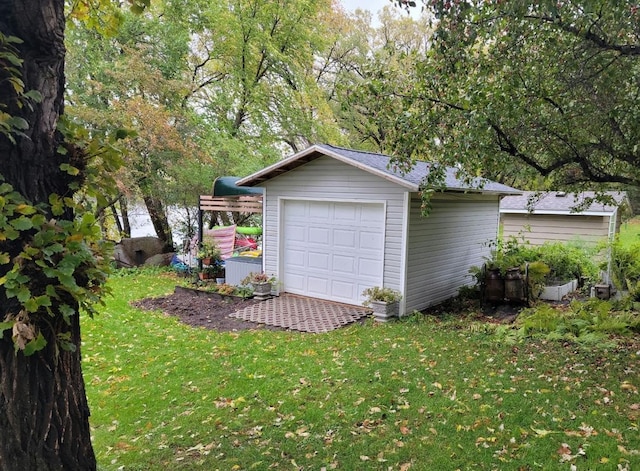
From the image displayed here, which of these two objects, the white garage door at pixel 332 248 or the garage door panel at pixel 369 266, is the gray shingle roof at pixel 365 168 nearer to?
the white garage door at pixel 332 248

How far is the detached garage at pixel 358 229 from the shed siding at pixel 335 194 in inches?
0.8

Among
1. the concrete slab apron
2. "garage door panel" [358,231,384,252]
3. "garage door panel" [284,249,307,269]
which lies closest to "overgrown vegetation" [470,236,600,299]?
"garage door panel" [358,231,384,252]

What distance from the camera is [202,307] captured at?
29.3 ft

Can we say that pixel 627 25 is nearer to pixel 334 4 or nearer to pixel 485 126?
pixel 485 126

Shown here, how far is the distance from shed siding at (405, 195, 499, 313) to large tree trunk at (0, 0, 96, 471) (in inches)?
265

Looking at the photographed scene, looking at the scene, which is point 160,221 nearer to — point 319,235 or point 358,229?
Answer: point 319,235

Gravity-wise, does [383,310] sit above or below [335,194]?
below


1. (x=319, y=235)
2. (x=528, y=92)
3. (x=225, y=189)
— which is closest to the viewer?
(x=528, y=92)

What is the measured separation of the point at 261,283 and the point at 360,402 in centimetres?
541

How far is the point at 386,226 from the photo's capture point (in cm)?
815

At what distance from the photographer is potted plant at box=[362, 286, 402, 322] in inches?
306

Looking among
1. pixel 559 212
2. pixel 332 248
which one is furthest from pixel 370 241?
pixel 559 212

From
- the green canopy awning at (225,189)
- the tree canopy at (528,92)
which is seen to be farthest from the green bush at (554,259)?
the green canopy awning at (225,189)

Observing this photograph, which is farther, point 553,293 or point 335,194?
point 553,293
